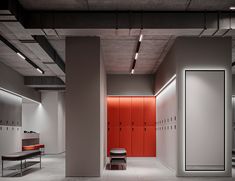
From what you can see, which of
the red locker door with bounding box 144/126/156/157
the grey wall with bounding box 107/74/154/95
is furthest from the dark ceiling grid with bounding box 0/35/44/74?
the red locker door with bounding box 144/126/156/157

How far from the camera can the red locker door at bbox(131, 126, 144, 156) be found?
1739 cm

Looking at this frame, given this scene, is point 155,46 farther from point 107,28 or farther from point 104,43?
point 107,28

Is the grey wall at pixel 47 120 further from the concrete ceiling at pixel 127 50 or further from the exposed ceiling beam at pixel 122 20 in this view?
the exposed ceiling beam at pixel 122 20

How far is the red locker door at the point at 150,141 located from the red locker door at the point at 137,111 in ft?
1.44

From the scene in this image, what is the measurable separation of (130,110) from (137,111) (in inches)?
13.1

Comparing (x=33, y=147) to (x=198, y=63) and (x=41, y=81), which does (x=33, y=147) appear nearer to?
(x=41, y=81)

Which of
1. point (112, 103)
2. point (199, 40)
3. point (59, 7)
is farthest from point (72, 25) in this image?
point (112, 103)

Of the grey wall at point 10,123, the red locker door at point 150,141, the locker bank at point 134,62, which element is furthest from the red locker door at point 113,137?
the grey wall at point 10,123

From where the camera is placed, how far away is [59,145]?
2064 cm

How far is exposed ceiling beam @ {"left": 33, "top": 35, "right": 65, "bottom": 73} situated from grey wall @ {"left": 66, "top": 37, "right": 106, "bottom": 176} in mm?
788

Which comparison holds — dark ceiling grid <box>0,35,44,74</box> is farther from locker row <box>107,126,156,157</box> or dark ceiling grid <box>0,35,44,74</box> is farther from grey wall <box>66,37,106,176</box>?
locker row <box>107,126,156,157</box>

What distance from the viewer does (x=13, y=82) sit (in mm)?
15555

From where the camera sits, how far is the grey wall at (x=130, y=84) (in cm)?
1714

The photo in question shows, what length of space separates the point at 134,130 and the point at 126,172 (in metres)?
6.72
